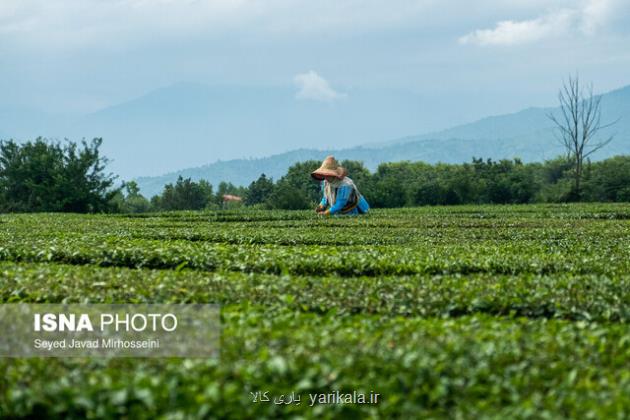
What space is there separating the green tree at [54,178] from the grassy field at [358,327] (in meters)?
23.0

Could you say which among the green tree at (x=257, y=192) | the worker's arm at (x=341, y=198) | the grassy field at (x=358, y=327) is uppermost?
the green tree at (x=257, y=192)

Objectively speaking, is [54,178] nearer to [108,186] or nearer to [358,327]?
[108,186]

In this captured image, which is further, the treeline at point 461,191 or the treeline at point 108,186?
the treeline at point 108,186

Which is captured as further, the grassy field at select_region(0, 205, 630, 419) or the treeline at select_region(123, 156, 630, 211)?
the treeline at select_region(123, 156, 630, 211)

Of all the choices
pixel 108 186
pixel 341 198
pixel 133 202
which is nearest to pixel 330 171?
pixel 341 198

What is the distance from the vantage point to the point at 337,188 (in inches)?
996

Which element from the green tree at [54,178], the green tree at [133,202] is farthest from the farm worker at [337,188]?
the green tree at [133,202]

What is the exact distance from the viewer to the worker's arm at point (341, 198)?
2506 cm

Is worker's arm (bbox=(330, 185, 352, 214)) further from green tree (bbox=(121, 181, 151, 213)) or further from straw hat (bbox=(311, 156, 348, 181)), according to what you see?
green tree (bbox=(121, 181, 151, 213))

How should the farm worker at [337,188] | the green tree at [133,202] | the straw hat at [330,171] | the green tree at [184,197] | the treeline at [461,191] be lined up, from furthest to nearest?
the green tree at [133,202], the green tree at [184,197], the treeline at [461,191], the farm worker at [337,188], the straw hat at [330,171]

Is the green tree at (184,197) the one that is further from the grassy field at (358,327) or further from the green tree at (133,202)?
the grassy field at (358,327)

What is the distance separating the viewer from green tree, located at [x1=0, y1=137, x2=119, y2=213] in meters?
38.5

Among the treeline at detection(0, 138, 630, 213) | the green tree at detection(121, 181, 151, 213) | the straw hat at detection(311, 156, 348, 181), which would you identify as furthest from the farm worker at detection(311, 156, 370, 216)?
the green tree at detection(121, 181, 151, 213)

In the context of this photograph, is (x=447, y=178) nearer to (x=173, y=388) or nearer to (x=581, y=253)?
(x=581, y=253)
